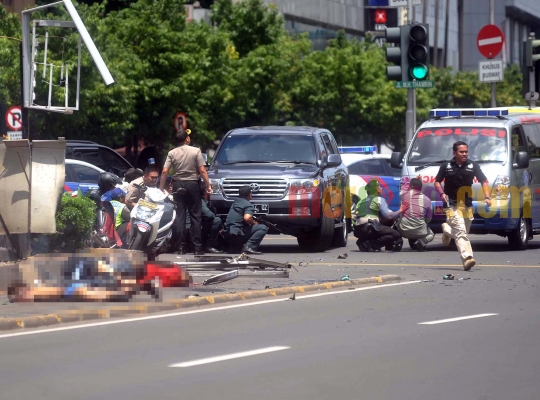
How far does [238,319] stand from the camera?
34.4 ft

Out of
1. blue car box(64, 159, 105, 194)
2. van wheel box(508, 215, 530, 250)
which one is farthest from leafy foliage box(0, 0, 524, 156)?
van wheel box(508, 215, 530, 250)

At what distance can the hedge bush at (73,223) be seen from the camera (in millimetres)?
13867

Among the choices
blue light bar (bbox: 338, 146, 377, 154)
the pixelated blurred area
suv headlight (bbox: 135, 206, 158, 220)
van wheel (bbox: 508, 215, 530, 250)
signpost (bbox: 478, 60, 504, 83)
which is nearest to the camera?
the pixelated blurred area

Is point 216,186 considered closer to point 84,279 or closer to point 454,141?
point 454,141

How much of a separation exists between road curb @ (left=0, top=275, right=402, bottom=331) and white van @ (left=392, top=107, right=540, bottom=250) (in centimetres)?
550

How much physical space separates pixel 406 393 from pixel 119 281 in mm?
5059

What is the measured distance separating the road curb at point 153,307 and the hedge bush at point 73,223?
2.92 meters

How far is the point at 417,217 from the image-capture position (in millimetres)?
18703

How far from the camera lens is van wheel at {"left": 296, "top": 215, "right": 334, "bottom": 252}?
60.8ft

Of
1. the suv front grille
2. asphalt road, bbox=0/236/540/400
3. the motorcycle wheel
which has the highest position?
the suv front grille

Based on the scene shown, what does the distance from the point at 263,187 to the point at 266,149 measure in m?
1.25

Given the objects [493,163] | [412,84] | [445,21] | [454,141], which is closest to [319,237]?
[454,141]

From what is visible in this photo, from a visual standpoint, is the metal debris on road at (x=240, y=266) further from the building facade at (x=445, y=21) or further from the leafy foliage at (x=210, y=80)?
the building facade at (x=445, y=21)

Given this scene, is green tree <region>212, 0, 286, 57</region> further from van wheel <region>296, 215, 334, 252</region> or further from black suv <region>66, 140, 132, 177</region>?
van wheel <region>296, 215, 334, 252</region>
